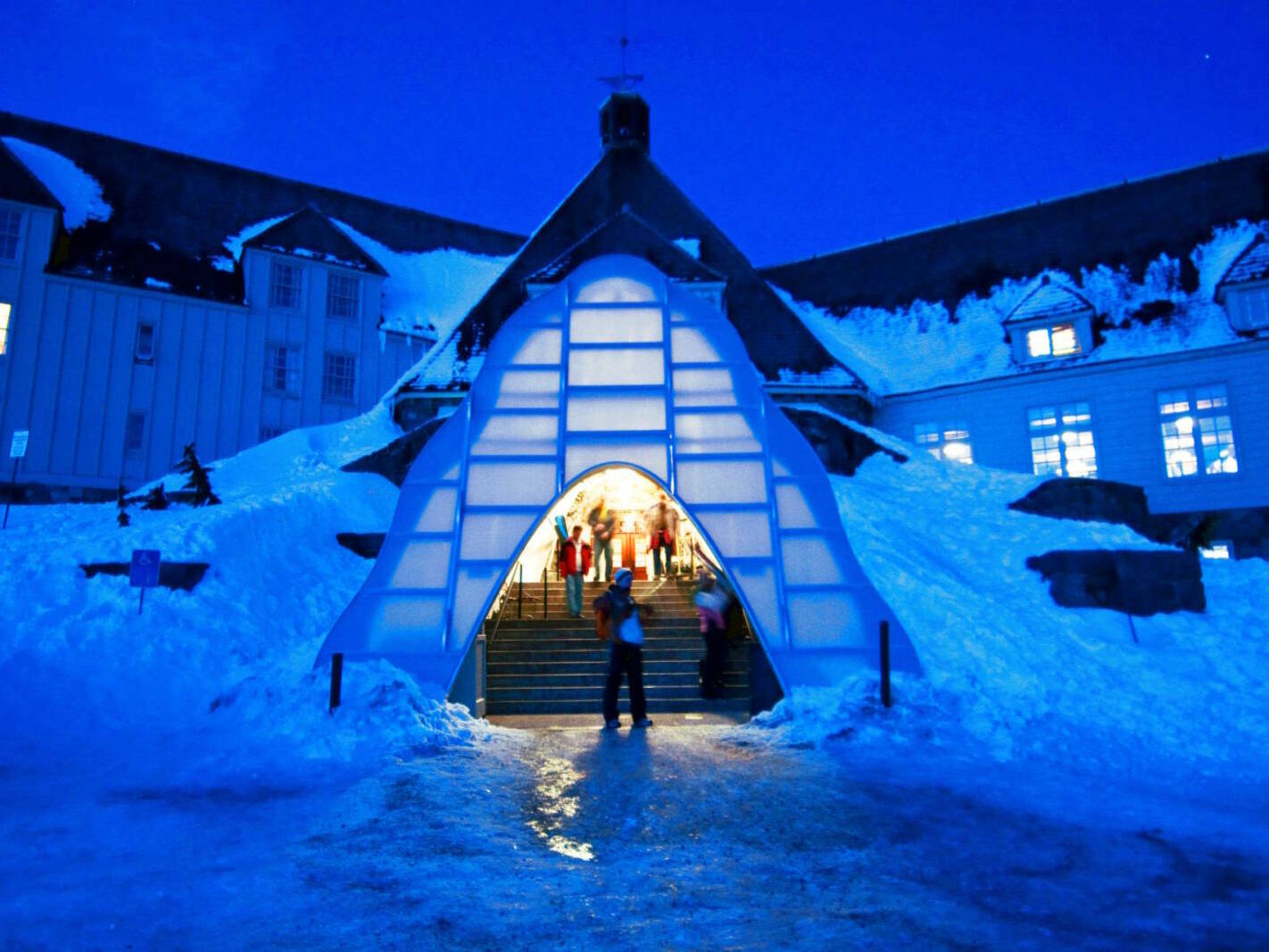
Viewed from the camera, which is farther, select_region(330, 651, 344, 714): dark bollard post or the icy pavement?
select_region(330, 651, 344, 714): dark bollard post

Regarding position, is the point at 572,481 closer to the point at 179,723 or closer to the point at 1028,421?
the point at 179,723

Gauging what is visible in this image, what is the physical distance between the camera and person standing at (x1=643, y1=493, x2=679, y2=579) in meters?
17.6

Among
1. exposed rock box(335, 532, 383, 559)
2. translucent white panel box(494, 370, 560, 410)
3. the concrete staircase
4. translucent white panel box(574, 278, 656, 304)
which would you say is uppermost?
translucent white panel box(574, 278, 656, 304)

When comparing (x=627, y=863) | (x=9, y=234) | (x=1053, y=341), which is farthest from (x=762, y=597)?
(x=9, y=234)

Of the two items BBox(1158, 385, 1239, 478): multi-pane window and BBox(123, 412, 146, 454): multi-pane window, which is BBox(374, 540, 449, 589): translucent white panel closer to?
BBox(1158, 385, 1239, 478): multi-pane window

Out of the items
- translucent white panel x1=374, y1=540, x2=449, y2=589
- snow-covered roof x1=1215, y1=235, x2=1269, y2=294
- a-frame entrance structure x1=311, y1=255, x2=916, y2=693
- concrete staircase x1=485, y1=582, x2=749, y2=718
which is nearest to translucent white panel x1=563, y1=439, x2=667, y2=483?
a-frame entrance structure x1=311, y1=255, x2=916, y2=693

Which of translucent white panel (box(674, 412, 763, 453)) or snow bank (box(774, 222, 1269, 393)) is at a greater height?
snow bank (box(774, 222, 1269, 393))

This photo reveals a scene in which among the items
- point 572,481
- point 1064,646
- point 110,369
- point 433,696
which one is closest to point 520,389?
point 572,481

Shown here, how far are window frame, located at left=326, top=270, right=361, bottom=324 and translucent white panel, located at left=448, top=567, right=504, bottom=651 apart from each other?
74.2ft

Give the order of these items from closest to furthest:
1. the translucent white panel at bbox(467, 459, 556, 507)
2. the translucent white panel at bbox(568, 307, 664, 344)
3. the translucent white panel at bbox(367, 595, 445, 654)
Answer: the translucent white panel at bbox(367, 595, 445, 654) → the translucent white panel at bbox(467, 459, 556, 507) → the translucent white panel at bbox(568, 307, 664, 344)

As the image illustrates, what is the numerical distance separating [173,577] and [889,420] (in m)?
20.3

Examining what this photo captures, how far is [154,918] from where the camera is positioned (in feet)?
14.7

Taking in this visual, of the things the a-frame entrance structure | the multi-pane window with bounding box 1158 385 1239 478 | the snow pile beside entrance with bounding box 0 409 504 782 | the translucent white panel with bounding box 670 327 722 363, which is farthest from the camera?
the multi-pane window with bounding box 1158 385 1239 478

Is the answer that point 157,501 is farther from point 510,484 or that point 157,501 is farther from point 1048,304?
point 1048,304
